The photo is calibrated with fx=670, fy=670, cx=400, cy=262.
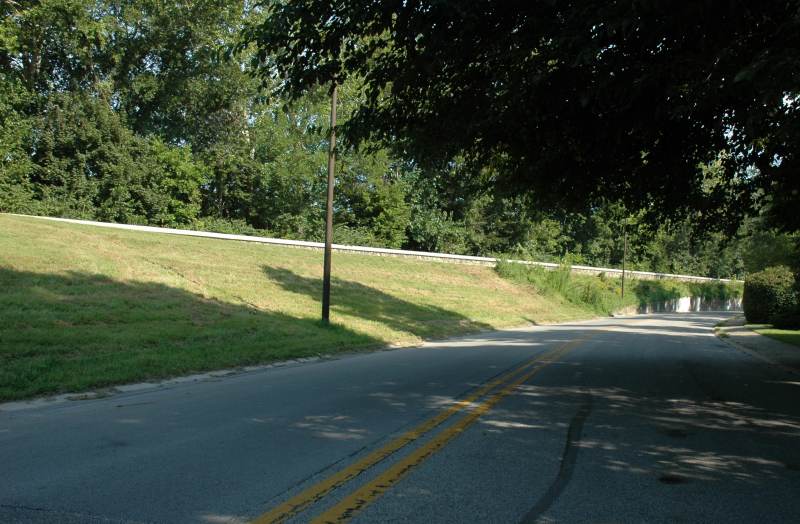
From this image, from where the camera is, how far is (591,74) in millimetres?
8711

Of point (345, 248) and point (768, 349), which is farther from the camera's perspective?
point (345, 248)

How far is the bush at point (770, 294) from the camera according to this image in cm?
3631

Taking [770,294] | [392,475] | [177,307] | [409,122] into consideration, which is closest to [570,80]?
[409,122]

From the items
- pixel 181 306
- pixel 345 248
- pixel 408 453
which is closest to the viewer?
pixel 408 453

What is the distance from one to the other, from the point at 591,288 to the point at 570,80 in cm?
4534

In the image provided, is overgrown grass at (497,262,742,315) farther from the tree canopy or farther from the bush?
the bush

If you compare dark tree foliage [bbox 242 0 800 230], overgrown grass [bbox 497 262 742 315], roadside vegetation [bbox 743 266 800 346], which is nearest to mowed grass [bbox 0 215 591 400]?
dark tree foliage [bbox 242 0 800 230]

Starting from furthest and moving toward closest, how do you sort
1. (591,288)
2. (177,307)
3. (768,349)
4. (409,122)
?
(591,288) → (768,349) → (177,307) → (409,122)

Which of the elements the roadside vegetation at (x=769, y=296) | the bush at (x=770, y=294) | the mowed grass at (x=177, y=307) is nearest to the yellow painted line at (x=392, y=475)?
the mowed grass at (x=177, y=307)

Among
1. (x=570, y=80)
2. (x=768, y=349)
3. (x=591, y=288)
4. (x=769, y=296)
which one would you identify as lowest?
(x=591, y=288)

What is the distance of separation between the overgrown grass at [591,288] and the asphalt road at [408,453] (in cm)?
3636

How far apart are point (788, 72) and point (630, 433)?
3.88 metres

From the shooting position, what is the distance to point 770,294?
37375mm

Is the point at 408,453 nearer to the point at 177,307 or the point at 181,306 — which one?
the point at 177,307
